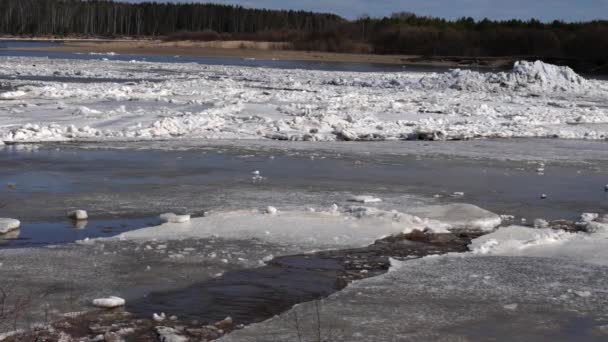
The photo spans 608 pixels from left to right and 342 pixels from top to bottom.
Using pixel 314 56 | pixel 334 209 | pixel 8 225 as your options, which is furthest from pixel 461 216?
pixel 314 56

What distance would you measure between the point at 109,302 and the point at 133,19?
146 m

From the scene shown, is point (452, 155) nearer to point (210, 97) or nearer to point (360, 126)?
point (360, 126)

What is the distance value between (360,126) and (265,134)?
245 cm

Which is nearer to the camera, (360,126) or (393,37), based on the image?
(360,126)

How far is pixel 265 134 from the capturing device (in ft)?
58.1

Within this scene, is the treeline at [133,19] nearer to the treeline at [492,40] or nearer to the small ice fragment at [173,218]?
the treeline at [492,40]

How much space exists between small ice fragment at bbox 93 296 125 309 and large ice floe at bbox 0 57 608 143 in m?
10.0

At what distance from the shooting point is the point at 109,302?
634 cm

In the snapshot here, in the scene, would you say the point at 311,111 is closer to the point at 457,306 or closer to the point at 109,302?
the point at 457,306

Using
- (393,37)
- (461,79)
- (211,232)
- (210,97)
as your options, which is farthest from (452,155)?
(393,37)

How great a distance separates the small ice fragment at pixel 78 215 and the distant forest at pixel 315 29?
57.5 meters

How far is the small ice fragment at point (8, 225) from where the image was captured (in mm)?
8648

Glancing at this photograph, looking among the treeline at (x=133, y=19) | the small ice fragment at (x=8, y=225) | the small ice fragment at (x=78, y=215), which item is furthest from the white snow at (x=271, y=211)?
the treeline at (x=133, y=19)

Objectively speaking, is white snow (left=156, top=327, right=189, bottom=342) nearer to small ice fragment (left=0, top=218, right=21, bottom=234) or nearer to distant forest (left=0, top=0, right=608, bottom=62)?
small ice fragment (left=0, top=218, right=21, bottom=234)
